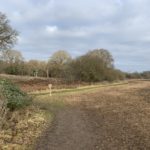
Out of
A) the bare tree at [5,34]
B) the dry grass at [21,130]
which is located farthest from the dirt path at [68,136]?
the bare tree at [5,34]

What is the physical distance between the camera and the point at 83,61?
7650 centimetres

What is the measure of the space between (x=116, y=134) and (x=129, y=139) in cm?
109

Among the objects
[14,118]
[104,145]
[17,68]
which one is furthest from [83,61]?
[104,145]

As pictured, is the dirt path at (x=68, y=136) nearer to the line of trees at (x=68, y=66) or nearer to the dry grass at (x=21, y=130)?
the dry grass at (x=21, y=130)

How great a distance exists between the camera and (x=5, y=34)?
2419 inches

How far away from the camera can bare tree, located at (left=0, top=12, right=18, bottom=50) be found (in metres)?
61.2

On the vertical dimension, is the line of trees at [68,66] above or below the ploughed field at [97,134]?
above

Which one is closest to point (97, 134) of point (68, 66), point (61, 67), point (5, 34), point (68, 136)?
point (68, 136)

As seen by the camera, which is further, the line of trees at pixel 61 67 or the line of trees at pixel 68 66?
the line of trees at pixel 68 66

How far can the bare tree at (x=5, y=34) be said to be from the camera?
201 feet

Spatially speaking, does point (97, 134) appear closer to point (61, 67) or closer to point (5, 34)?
point (5, 34)

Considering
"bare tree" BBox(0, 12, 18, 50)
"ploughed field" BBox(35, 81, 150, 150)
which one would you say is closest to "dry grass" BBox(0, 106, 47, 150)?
"ploughed field" BBox(35, 81, 150, 150)

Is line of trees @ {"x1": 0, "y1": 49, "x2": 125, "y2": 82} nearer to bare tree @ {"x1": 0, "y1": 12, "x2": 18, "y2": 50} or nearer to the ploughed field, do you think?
bare tree @ {"x1": 0, "y1": 12, "x2": 18, "y2": 50}

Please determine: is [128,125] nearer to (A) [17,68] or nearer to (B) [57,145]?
(B) [57,145]
